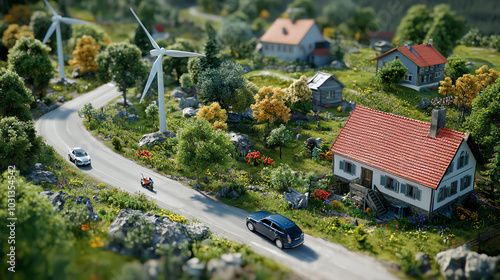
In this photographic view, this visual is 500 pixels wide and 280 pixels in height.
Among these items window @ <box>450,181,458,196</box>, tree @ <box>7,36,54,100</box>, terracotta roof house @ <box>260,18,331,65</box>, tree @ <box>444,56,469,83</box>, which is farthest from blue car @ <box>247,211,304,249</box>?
terracotta roof house @ <box>260,18,331,65</box>

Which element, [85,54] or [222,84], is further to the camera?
[85,54]

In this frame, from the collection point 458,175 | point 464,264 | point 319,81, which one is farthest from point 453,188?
point 319,81

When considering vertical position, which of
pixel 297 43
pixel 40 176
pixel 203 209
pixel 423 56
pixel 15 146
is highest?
pixel 15 146

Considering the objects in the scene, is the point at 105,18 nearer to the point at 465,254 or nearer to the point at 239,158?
the point at 239,158

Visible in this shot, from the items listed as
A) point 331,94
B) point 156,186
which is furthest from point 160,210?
point 331,94

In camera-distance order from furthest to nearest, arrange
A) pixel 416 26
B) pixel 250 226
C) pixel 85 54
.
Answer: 1. pixel 416 26
2. pixel 85 54
3. pixel 250 226

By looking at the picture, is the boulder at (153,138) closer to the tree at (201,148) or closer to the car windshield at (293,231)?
the tree at (201,148)

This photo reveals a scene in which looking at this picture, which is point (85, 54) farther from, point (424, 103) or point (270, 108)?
point (424, 103)
